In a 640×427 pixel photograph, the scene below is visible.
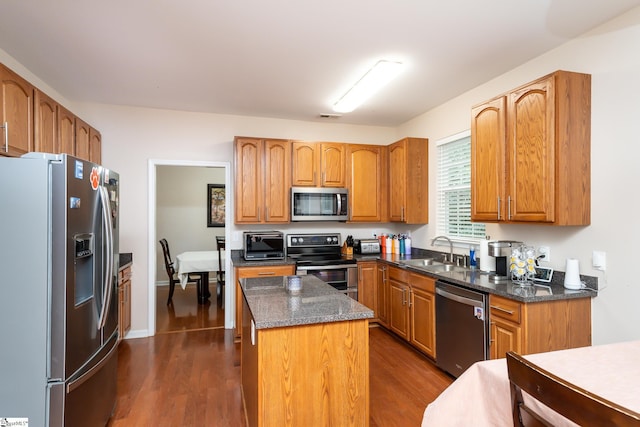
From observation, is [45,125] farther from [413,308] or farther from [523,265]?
[523,265]

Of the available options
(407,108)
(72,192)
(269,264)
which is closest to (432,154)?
(407,108)

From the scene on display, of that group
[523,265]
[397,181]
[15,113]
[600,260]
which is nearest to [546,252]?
[523,265]

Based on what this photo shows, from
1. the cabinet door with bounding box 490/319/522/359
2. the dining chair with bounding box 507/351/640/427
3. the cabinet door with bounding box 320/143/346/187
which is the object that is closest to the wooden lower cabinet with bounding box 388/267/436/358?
the cabinet door with bounding box 490/319/522/359

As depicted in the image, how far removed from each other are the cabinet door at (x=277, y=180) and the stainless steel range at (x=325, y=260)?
0.41 metres

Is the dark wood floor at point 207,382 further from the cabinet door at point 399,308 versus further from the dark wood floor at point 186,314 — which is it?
the dark wood floor at point 186,314

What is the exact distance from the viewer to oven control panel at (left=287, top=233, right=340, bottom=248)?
4309mm

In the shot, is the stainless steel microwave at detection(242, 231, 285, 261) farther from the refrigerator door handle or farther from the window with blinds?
the window with blinds

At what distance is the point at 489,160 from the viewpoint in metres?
2.76

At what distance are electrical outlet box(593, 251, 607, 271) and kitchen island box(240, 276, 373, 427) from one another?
172 cm

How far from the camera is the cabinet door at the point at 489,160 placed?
2635 mm

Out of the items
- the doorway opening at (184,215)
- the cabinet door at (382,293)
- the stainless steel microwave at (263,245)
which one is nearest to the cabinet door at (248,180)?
the stainless steel microwave at (263,245)

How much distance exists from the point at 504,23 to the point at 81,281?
3.10m

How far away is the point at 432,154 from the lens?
4082mm

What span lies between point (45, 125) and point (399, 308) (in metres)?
3.67
